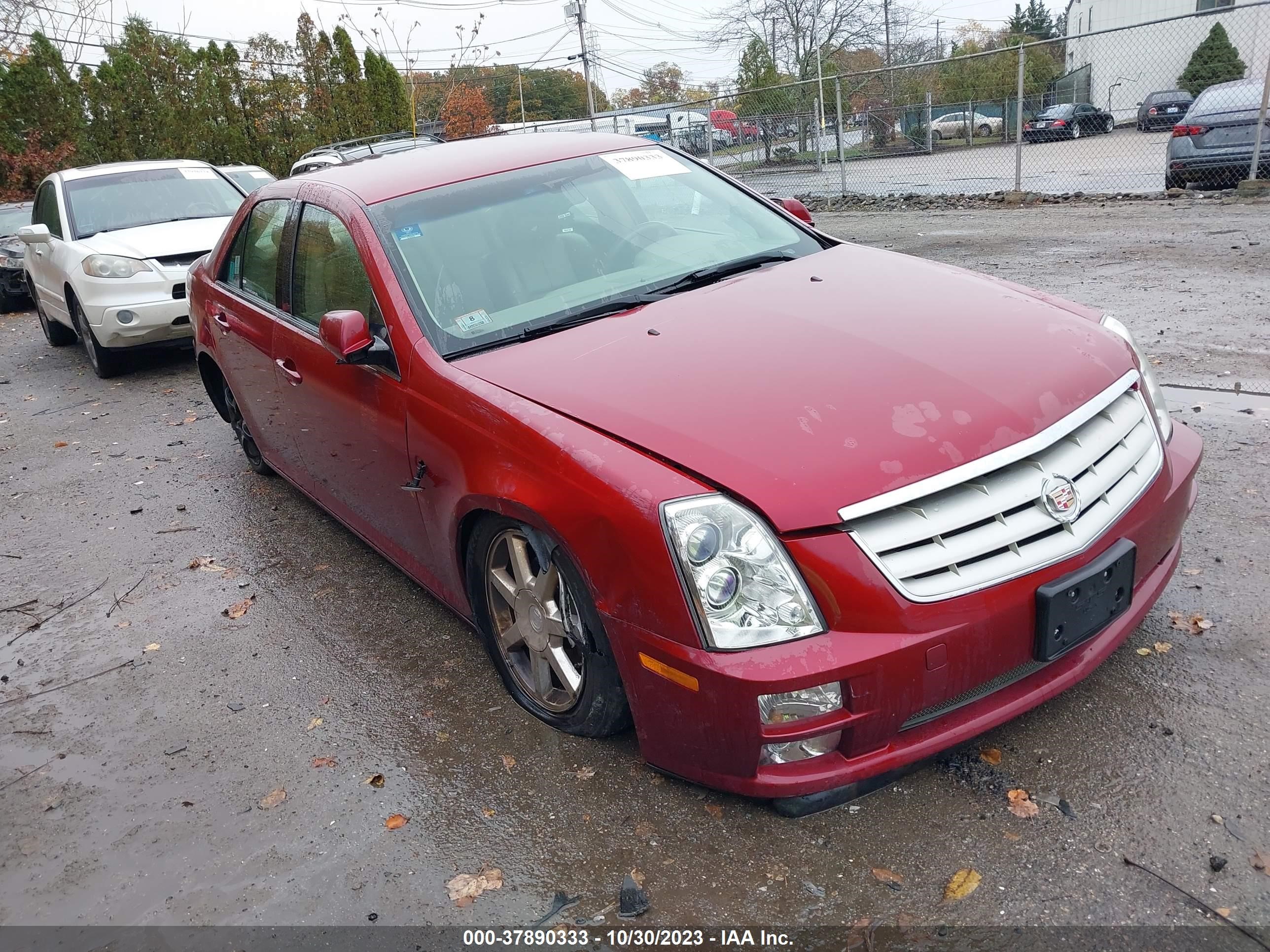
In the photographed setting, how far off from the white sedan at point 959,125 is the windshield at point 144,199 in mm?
13972

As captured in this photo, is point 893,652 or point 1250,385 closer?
point 893,652

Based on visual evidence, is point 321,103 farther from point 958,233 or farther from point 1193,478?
point 1193,478

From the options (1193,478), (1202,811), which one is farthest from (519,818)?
(1193,478)

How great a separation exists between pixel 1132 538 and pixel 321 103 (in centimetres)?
2536

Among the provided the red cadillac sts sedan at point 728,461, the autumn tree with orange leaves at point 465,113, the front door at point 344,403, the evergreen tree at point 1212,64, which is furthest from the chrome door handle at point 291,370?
the autumn tree with orange leaves at point 465,113

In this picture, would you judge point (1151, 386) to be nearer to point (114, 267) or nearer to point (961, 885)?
point (961, 885)

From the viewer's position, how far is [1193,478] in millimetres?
2973

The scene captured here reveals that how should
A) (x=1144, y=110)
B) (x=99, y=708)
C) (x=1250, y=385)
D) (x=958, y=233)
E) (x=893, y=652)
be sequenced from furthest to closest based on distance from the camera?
1. (x=1144, y=110)
2. (x=958, y=233)
3. (x=1250, y=385)
4. (x=99, y=708)
5. (x=893, y=652)

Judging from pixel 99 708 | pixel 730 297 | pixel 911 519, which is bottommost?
pixel 99 708

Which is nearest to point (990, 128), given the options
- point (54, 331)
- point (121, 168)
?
point (121, 168)

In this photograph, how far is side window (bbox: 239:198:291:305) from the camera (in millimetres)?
4426

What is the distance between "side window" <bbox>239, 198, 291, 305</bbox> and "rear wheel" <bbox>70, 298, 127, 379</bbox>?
4.76m

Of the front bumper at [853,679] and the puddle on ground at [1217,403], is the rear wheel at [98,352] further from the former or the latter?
the puddle on ground at [1217,403]

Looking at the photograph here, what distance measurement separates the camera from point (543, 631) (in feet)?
9.64
